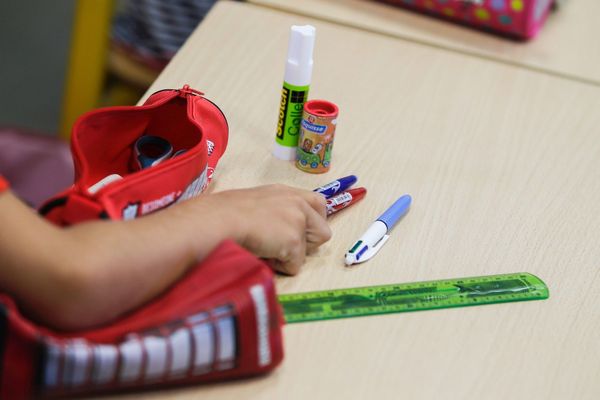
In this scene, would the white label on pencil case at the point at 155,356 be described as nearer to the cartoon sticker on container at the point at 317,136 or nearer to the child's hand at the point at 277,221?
the child's hand at the point at 277,221

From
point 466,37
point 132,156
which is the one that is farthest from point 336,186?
point 466,37

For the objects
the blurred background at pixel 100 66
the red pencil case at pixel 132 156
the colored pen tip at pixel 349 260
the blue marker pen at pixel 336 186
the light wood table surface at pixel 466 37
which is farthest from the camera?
the blurred background at pixel 100 66

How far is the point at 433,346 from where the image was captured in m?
0.82

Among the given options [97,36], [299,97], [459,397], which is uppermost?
[299,97]

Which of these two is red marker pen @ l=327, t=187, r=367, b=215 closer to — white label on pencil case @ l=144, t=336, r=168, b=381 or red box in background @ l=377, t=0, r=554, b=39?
white label on pencil case @ l=144, t=336, r=168, b=381

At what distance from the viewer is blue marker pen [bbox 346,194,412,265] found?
3.01ft

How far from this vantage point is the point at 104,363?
0.67 m

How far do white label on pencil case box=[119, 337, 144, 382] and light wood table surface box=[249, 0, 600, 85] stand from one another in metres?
0.95

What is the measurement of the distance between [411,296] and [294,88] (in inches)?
13.1

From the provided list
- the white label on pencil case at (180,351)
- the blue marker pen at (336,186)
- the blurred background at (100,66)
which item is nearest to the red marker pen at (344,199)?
the blue marker pen at (336,186)

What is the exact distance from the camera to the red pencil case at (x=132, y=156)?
77 cm

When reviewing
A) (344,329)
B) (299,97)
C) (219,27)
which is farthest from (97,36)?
(344,329)

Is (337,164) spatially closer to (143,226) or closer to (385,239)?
(385,239)

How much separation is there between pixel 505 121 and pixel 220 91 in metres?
0.45
